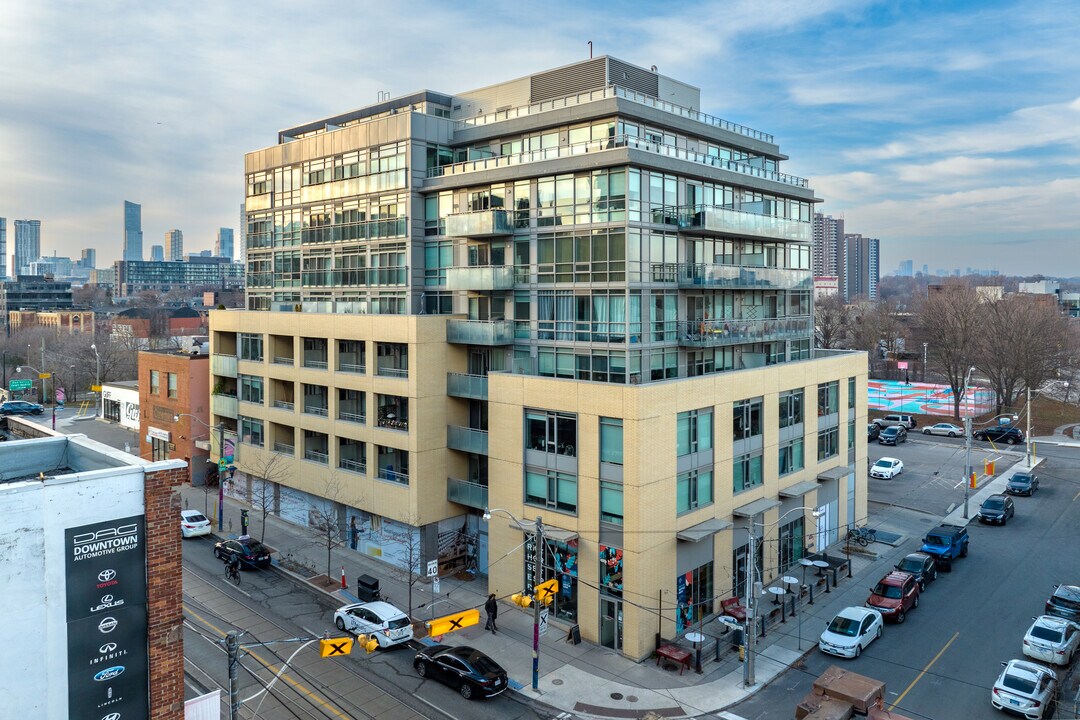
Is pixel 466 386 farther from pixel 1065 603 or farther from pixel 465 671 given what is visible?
pixel 1065 603

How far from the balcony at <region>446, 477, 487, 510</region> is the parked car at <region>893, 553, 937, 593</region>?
19.8 metres

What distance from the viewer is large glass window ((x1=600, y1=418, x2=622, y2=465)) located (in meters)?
28.8

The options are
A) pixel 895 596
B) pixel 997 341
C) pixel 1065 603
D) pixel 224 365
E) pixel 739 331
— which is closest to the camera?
pixel 1065 603

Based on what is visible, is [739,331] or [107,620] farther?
[739,331]

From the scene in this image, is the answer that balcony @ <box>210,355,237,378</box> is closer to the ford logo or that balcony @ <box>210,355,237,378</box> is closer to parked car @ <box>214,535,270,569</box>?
parked car @ <box>214,535,270,569</box>

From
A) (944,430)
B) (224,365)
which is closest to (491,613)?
(224,365)

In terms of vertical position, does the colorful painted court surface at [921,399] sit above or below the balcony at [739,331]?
below

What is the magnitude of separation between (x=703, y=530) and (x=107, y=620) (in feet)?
72.5

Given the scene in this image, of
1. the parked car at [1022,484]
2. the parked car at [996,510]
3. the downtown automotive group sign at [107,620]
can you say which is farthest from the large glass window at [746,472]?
the parked car at [1022,484]

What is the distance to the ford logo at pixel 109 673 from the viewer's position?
510 inches

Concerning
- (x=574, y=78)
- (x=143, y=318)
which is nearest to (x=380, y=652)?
(x=574, y=78)

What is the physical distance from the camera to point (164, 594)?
1354 cm

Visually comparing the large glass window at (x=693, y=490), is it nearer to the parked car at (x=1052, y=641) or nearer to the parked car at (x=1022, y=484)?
the parked car at (x=1052, y=641)

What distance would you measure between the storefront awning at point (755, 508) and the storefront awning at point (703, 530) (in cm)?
101
